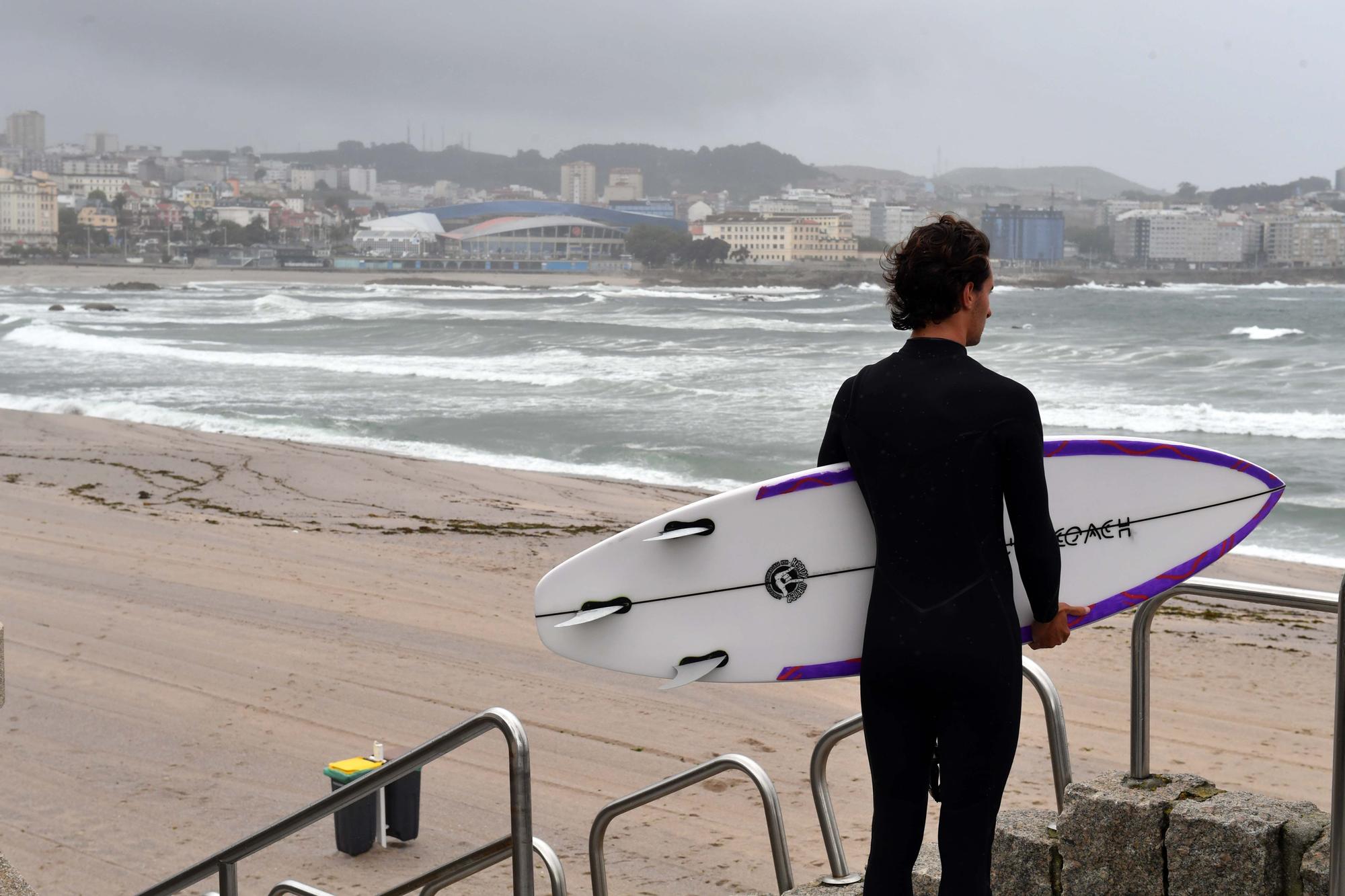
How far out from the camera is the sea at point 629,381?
15.5 m

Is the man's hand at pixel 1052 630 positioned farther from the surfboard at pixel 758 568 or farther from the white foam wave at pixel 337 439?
the white foam wave at pixel 337 439

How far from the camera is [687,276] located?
98.6 metres

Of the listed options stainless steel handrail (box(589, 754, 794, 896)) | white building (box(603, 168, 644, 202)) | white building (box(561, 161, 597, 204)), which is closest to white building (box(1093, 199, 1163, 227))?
white building (box(603, 168, 644, 202))

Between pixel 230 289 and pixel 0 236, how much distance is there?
154 feet

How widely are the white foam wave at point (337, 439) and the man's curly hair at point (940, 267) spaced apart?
35.1 ft

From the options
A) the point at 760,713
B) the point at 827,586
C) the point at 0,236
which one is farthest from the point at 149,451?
the point at 0,236

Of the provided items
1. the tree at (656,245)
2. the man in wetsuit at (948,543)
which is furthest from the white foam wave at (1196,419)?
the tree at (656,245)

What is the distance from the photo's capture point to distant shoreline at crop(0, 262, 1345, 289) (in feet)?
268

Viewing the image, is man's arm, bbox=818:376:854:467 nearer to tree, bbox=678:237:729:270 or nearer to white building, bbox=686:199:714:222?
tree, bbox=678:237:729:270

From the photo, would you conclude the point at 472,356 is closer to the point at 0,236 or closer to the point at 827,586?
the point at 827,586

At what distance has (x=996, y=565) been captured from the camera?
189cm

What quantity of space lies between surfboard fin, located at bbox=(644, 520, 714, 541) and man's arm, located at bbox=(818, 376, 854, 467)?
287mm

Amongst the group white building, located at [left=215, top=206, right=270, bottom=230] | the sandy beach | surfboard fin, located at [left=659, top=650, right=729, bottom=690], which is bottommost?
the sandy beach

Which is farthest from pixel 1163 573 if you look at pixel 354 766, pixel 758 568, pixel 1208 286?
pixel 1208 286
